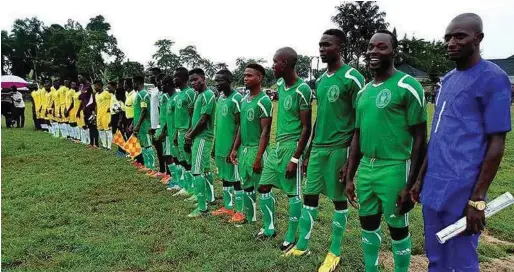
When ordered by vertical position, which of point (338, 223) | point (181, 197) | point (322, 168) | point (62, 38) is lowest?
point (181, 197)

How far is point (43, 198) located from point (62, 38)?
6340 cm

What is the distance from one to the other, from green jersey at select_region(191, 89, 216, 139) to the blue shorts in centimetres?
413

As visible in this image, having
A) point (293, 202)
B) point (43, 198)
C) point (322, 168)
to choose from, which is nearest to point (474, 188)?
point (322, 168)

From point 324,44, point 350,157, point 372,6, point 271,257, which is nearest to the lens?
point 350,157

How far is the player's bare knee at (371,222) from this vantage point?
3.74 m

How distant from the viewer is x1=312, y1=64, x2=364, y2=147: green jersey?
4.26 metres

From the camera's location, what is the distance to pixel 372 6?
2157 inches

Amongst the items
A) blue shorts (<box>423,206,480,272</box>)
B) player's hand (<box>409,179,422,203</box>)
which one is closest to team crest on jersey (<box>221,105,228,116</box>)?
player's hand (<box>409,179,422,203</box>)

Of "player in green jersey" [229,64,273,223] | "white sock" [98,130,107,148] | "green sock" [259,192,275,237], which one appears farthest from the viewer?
"white sock" [98,130,107,148]

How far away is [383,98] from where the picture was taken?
3547 mm

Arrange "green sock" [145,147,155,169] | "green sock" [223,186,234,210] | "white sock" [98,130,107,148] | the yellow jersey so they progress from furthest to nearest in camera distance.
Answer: "white sock" [98,130,107,148], the yellow jersey, "green sock" [145,147,155,169], "green sock" [223,186,234,210]

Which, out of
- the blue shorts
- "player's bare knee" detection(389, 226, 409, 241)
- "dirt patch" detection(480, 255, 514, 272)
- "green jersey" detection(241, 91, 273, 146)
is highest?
"green jersey" detection(241, 91, 273, 146)

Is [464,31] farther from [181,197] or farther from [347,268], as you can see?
[181,197]

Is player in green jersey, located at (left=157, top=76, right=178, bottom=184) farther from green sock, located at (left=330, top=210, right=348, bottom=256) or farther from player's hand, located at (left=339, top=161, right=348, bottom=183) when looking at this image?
player's hand, located at (left=339, top=161, right=348, bottom=183)
